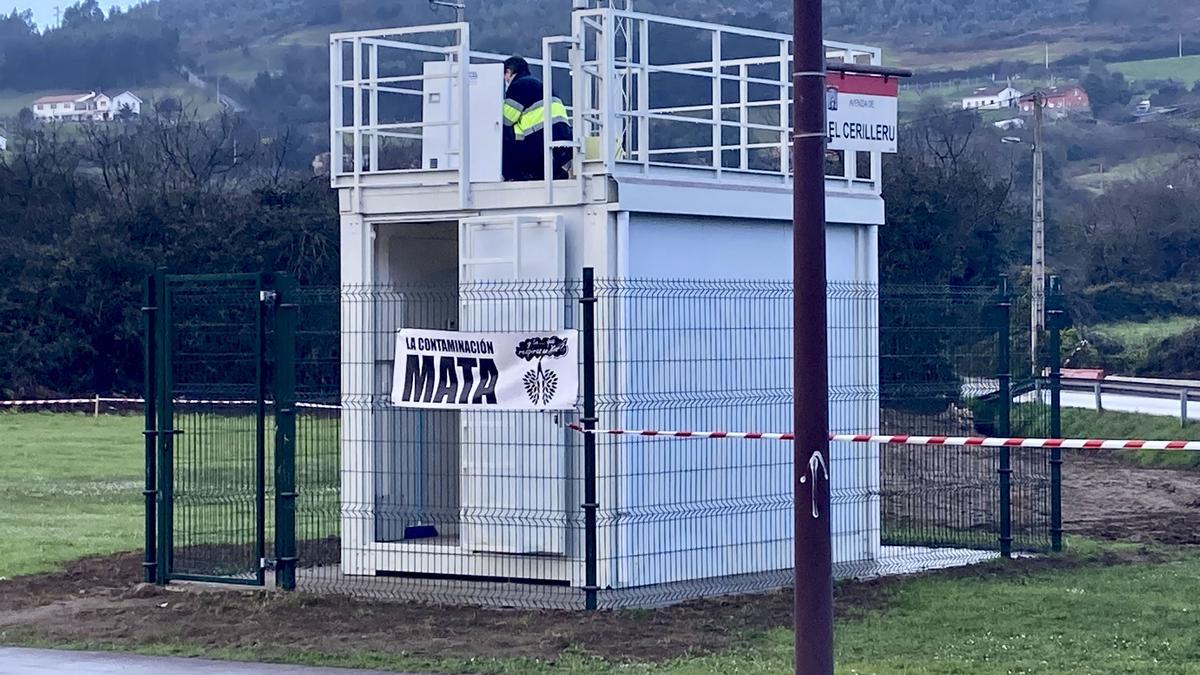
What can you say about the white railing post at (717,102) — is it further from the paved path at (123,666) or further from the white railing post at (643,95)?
the paved path at (123,666)

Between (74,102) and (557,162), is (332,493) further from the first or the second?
(74,102)

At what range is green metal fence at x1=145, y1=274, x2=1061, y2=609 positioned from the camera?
13555 mm

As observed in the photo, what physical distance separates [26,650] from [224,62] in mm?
139324

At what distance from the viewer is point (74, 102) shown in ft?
439

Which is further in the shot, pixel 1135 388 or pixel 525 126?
pixel 1135 388

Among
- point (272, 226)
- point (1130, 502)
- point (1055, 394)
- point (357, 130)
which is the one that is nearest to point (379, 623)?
point (357, 130)

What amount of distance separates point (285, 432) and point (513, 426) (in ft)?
5.88

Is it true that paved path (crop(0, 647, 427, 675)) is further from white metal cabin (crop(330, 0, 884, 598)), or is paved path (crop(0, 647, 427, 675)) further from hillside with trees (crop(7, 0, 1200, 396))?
hillside with trees (crop(7, 0, 1200, 396))

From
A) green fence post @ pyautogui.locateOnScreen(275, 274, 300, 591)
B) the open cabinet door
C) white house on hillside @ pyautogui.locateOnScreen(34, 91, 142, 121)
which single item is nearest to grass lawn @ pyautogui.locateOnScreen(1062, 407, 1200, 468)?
the open cabinet door

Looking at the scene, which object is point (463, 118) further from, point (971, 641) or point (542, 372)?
point (971, 641)

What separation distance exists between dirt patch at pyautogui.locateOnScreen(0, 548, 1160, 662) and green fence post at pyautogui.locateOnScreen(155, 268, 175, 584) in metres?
0.40

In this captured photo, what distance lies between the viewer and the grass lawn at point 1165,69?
127625 millimetres

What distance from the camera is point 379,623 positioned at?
1259 centimetres

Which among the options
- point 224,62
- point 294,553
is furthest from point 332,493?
point 224,62
